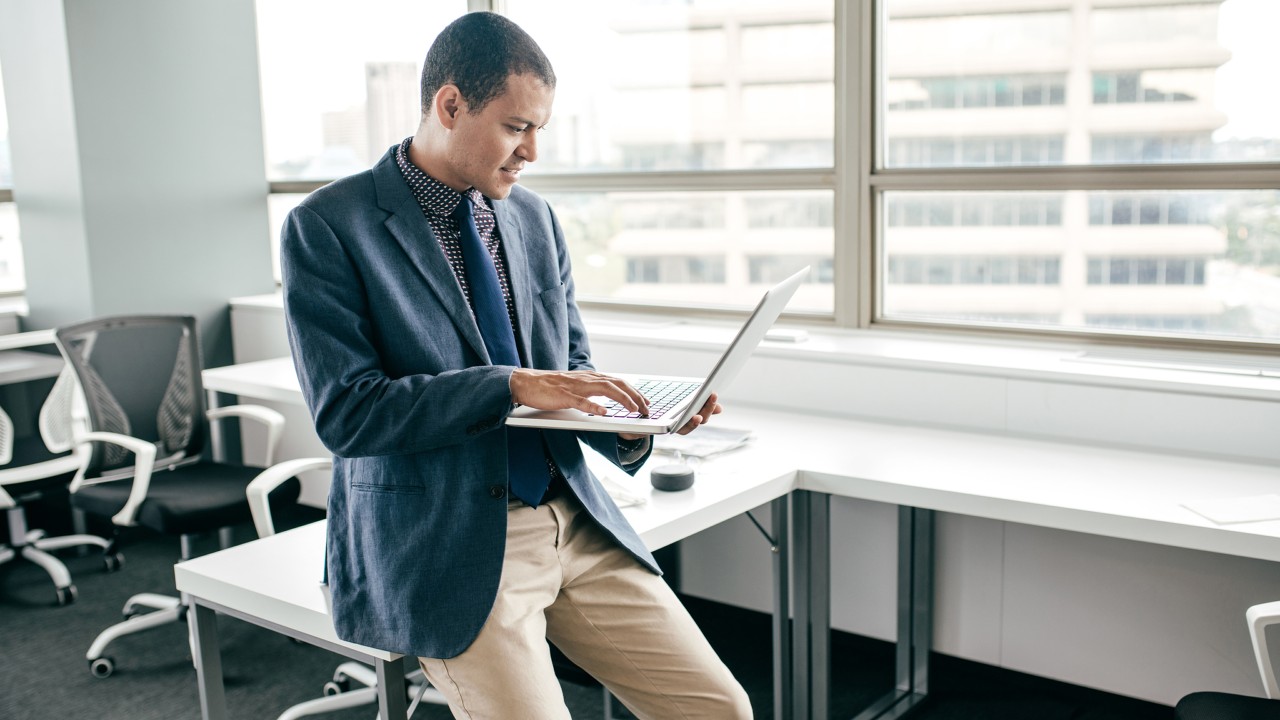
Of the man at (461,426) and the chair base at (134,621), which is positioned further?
the chair base at (134,621)

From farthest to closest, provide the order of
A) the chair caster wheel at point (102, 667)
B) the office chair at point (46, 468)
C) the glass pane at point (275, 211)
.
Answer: the glass pane at point (275, 211), the office chair at point (46, 468), the chair caster wheel at point (102, 667)

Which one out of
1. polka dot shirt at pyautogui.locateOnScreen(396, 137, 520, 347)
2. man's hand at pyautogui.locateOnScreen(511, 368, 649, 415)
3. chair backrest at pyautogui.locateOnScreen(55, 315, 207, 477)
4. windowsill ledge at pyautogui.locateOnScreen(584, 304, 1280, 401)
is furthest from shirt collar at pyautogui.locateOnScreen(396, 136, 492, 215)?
chair backrest at pyautogui.locateOnScreen(55, 315, 207, 477)

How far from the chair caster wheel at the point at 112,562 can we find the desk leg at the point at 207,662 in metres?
2.30

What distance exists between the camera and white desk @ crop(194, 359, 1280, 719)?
1.99 metres

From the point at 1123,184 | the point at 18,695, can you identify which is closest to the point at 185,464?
the point at 18,695

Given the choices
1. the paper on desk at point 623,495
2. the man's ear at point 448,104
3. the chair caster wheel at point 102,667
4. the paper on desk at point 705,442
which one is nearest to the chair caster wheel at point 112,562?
the chair caster wheel at point 102,667

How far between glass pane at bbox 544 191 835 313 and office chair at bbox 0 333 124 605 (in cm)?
172

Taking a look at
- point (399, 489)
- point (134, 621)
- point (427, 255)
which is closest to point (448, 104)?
point (427, 255)

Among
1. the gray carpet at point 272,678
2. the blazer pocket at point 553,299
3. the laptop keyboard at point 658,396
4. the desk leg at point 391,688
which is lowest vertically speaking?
the gray carpet at point 272,678

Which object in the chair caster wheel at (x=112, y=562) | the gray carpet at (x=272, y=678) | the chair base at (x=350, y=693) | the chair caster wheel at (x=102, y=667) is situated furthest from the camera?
the chair caster wheel at (x=112, y=562)

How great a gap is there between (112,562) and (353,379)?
115 inches

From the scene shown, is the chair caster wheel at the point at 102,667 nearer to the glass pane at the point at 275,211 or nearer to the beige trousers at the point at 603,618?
the beige trousers at the point at 603,618

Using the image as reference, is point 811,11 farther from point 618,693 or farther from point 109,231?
point 109,231

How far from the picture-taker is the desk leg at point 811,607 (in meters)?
2.35
